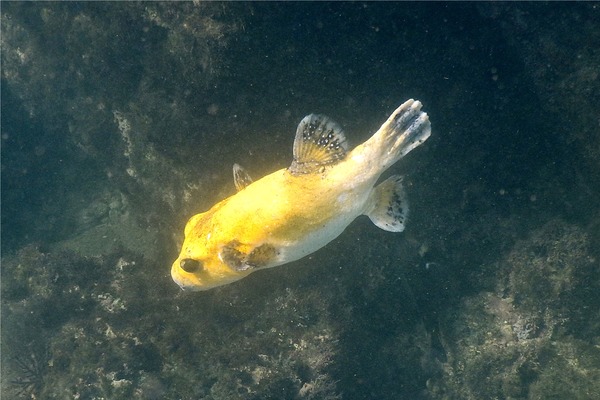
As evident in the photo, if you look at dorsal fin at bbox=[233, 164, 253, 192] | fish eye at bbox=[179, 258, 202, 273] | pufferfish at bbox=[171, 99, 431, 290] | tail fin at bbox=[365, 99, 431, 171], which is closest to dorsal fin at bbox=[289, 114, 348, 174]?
pufferfish at bbox=[171, 99, 431, 290]

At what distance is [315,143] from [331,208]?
745 millimetres

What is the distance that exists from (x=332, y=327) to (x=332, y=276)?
0.89 m

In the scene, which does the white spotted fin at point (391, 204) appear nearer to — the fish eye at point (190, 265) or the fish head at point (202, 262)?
the fish head at point (202, 262)

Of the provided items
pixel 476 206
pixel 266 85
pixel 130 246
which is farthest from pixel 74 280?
pixel 476 206

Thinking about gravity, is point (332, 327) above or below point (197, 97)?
below

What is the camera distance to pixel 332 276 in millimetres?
6691

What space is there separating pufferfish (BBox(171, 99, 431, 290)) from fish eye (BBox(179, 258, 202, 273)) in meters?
0.01

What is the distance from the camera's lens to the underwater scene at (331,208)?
5.22m

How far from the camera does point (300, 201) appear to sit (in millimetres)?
4270

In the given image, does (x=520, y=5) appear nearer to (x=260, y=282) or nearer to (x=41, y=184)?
(x=260, y=282)

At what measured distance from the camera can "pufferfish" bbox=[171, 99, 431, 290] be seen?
4.25 meters

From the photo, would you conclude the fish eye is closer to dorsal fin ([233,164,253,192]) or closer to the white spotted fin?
dorsal fin ([233,164,253,192])

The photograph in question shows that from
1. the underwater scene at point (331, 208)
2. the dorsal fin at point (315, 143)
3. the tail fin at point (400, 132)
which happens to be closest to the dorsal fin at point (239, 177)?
the underwater scene at point (331, 208)

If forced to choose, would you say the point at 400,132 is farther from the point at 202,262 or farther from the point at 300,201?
the point at 202,262
